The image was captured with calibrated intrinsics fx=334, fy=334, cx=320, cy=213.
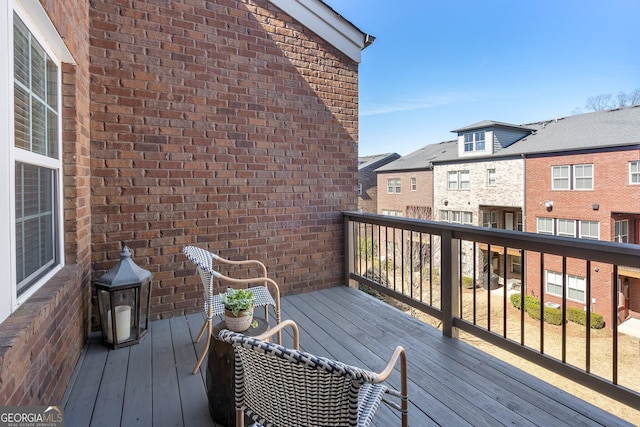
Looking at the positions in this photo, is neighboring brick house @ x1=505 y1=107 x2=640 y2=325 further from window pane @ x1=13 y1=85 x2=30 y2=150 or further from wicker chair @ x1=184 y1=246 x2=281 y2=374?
window pane @ x1=13 y1=85 x2=30 y2=150

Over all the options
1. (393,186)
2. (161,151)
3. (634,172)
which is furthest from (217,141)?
(393,186)

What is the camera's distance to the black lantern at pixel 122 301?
242 centimetres

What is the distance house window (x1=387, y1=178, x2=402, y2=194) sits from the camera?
62.4 feet

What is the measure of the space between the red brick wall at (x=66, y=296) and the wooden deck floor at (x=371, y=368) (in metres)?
0.21

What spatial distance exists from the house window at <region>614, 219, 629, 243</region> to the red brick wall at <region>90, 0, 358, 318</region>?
43.1 feet

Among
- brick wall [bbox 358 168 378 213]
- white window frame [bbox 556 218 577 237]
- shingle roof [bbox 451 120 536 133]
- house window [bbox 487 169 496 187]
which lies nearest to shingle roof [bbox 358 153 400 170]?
brick wall [bbox 358 168 378 213]

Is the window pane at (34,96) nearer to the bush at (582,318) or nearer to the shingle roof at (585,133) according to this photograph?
the bush at (582,318)

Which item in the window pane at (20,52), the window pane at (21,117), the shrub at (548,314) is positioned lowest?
the shrub at (548,314)

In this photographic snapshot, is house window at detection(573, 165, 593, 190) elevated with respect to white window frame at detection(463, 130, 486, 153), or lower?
lower

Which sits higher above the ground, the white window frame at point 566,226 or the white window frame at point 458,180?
the white window frame at point 458,180

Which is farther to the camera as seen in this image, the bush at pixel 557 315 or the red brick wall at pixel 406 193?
the red brick wall at pixel 406 193

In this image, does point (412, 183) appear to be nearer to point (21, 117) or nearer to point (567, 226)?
point (567, 226)

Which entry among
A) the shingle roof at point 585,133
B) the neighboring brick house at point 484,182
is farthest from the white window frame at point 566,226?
the shingle roof at point 585,133

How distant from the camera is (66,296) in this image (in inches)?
76.7
